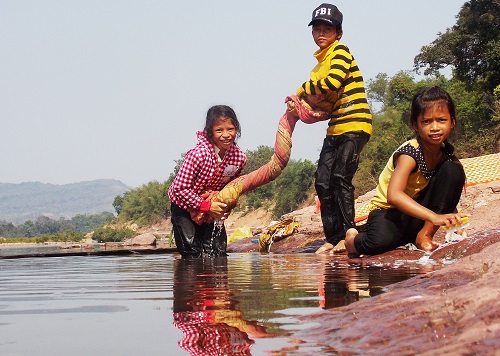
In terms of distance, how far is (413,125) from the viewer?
5262 millimetres

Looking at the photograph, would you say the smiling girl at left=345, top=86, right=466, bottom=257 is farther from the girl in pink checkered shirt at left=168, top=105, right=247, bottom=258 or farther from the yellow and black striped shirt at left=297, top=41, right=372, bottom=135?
the girl in pink checkered shirt at left=168, top=105, right=247, bottom=258

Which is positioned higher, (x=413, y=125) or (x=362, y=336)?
(x=413, y=125)

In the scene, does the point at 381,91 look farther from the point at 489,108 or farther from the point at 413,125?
the point at 413,125

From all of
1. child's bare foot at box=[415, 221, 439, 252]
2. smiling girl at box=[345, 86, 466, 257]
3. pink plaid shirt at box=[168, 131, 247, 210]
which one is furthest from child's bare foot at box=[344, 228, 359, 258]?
pink plaid shirt at box=[168, 131, 247, 210]

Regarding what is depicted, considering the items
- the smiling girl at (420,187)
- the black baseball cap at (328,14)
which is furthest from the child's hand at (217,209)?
the black baseball cap at (328,14)

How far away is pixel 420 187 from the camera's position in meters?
5.51

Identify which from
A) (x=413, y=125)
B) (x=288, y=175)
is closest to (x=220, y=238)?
(x=413, y=125)

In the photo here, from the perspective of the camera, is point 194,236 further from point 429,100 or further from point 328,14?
point 429,100

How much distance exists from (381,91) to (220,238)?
42.7m

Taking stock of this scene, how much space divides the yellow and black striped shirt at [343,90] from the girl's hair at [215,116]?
64 cm

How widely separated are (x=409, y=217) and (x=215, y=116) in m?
2.05

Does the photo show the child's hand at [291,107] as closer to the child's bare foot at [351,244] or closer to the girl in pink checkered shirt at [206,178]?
the girl in pink checkered shirt at [206,178]

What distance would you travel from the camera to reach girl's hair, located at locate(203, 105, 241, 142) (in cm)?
701

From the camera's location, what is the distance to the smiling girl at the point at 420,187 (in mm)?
5090
